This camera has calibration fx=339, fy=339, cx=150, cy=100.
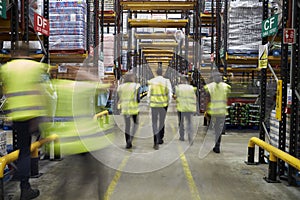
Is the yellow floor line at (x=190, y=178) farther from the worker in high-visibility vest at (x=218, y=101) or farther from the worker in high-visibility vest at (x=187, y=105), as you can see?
the worker in high-visibility vest at (x=187, y=105)

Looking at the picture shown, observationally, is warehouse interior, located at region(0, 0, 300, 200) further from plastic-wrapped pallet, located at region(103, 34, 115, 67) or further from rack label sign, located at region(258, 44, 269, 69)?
plastic-wrapped pallet, located at region(103, 34, 115, 67)

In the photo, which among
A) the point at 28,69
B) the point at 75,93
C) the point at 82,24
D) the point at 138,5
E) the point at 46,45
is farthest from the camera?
the point at 138,5

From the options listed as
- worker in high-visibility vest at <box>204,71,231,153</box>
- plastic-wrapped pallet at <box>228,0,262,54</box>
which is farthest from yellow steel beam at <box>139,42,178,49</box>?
worker in high-visibility vest at <box>204,71,231,153</box>

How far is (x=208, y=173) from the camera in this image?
626 cm

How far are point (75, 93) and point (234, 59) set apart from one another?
7942 millimetres

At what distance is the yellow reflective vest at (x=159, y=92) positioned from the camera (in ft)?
28.9

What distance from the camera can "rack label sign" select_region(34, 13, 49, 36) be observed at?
6.17 meters

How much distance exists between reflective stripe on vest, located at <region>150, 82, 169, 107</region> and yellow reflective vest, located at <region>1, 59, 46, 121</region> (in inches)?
186

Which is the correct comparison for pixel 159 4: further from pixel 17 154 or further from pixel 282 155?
pixel 17 154

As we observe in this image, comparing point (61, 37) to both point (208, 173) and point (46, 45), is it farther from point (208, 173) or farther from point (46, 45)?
point (208, 173)

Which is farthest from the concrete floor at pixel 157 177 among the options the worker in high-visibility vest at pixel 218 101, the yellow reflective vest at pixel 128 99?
the yellow reflective vest at pixel 128 99

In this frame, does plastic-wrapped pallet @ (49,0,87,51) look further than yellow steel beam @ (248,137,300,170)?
Yes

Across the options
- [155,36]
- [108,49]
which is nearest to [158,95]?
[108,49]

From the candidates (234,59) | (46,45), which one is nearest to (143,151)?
(46,45)
